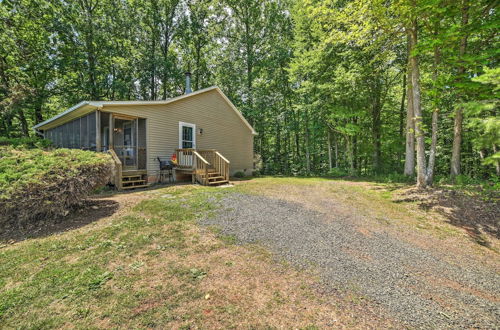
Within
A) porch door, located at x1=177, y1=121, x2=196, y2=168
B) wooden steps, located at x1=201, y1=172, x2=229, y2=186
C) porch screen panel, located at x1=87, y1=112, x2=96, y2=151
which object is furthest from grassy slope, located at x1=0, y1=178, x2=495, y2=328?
porch screen panel, located at x1=87, y1=112, x2=96, y2=151

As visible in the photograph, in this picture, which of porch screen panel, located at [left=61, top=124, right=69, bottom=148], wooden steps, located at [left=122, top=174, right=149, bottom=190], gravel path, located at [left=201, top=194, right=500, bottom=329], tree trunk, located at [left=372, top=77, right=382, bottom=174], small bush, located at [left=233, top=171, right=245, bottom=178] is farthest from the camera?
tree trunk, located at [left=372, top=77, right=382, bottom=174]

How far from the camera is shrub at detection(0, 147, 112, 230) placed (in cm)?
409

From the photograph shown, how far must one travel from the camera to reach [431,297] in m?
2.47

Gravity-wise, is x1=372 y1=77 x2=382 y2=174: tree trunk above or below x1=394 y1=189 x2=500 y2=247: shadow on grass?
above

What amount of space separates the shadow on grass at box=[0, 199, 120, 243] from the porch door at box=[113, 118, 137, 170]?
3.99 metres

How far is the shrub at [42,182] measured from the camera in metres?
4.09

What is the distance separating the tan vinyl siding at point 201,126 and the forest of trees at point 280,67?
409cm

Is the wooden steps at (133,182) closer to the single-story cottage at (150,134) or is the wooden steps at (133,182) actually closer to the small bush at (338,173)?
the single-story cottage at (150,134)

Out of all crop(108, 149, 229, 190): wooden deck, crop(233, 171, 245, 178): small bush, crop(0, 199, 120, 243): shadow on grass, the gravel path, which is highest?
crop(108, 149, 229, 190): wooden deck

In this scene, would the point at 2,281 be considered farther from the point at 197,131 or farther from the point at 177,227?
the point at 197,131

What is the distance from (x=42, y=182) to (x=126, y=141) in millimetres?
6643

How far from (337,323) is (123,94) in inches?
770

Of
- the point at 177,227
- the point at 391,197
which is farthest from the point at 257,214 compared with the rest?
the point at 391,197

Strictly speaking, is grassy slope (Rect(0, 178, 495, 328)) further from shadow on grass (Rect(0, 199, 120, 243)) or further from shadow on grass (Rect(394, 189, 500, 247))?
shadow on grass (Rect(394, 189, 500, 247))
